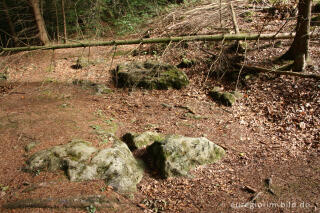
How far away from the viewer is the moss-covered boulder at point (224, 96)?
7.38 metres

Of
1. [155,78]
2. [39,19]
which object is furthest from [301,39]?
[39,19]

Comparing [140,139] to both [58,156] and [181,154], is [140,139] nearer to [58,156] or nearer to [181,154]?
[181,154]

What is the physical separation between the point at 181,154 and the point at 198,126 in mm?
1801

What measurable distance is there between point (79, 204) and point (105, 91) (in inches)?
213

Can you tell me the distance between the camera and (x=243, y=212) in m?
3.91

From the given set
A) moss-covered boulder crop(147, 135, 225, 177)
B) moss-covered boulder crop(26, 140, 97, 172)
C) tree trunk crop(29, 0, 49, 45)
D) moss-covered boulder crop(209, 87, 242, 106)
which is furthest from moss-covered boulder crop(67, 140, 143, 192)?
tree trunk crop(29, 0, 49, 45)

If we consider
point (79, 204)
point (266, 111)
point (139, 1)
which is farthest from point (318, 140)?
point (139, 1)

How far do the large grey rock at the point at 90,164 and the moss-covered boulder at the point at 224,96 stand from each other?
4.01 meters

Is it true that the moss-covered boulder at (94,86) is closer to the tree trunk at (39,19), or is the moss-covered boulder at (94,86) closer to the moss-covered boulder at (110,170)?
the moss-covered boulder at (110,170)

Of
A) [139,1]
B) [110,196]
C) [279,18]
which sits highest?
[139,1]

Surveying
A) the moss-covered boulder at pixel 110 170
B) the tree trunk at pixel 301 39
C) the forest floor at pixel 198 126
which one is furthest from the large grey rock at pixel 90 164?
the tree trunk at pixel 301 39

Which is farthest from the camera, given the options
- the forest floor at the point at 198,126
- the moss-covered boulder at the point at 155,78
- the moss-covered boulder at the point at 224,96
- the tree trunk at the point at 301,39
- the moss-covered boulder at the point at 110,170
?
the moss-covered boulder at the point at 155,78

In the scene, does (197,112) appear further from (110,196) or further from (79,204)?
(79,204)

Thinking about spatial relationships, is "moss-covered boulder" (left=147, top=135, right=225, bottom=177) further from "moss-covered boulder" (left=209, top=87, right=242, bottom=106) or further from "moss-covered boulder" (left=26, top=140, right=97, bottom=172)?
"moss-covered boulder" (left=209, top=87, right=242, bottom=106)
